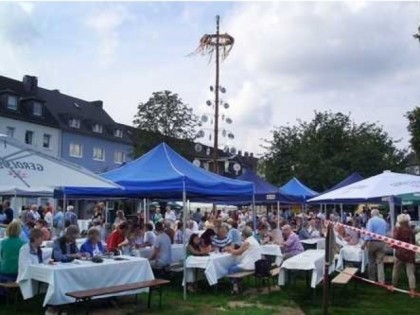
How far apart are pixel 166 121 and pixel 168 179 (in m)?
39.9

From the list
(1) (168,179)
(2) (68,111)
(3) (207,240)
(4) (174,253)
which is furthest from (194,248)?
(2) (68,111)

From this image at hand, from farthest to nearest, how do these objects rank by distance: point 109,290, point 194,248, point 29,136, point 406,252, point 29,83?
point 29,83, point 29,136, point 194,248, point 406,252, point 109,290

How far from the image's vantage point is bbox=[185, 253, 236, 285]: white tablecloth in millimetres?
10719

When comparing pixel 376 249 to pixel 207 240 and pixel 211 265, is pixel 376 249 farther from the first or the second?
pixel 211 265

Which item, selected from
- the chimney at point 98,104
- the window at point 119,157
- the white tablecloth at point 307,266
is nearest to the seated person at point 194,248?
the white tablecloth at point 307,266

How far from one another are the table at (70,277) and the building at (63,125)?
→ 33.4m

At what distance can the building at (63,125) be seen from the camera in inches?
1633

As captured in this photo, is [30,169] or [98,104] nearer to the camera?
[30,169]

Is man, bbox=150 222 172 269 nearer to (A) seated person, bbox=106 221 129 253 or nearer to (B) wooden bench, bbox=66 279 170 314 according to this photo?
(A) seated person, bbox=106 221 129 253

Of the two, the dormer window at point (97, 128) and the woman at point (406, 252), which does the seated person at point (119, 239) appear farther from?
the dormer window at point (97, 128)

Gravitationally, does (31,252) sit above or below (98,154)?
below

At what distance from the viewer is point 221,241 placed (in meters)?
12.3

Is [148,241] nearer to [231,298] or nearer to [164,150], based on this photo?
[164,150]

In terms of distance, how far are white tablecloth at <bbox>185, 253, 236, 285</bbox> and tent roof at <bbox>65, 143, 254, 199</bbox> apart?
1382 millimetres
